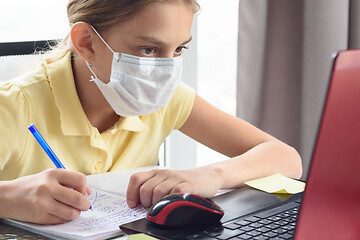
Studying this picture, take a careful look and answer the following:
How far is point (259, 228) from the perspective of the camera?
27.5 inches

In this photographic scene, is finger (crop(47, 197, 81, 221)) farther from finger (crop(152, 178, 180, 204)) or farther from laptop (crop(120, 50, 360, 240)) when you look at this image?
laptop (crop(120, 50, 360, 240))

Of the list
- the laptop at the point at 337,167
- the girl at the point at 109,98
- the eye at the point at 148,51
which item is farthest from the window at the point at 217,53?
the laptop at the point at 337,167

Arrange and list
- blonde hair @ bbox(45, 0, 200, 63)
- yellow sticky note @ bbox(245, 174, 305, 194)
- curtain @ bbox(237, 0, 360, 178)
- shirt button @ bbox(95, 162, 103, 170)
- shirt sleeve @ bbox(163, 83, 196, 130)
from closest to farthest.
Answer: yellow sticky note @ bbox(245, 174, 305, 194) → blonde hair @ bbox(45, 0, 200, 63) → shirt button @ bbox(95, 162, 103, 170) → shirt sleeve @ bbox(163, 83, 196, 130) → curtain @ bbox(237, 0, 360, 178)

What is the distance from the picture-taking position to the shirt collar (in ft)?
3.55

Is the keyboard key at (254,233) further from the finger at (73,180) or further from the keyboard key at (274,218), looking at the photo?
the finger at (73,180)

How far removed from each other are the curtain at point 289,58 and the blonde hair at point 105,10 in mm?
723

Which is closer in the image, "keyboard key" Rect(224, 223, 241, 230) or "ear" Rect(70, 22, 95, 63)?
"keyboard key" Rect(224, 223, 241, 230)

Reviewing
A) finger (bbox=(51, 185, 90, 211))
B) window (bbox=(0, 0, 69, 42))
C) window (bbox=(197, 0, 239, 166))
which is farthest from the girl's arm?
window (bbox=(197, 0, 239, 166))

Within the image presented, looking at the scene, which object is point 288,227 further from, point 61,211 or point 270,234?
point 61,211

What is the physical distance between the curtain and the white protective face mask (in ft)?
2.48

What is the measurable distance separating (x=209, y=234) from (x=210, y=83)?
1.63m

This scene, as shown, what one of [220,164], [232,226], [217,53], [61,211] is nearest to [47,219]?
[61,211]

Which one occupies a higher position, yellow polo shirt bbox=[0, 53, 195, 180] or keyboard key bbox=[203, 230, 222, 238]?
yellow polo shirt bbox=[0, 53, 195, 180]

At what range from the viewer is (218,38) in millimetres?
2182
